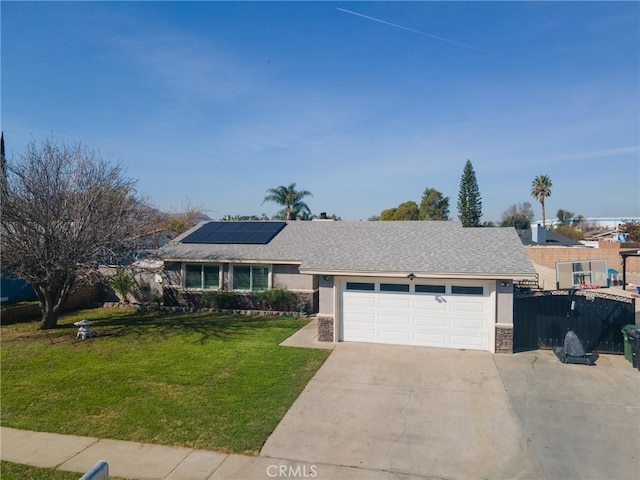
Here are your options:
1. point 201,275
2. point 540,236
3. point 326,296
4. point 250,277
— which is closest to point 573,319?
point 326,296

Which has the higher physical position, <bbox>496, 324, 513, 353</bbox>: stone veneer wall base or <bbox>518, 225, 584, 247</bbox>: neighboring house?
<bbox>518, 225, 584, 247</bbox>: neighboring house

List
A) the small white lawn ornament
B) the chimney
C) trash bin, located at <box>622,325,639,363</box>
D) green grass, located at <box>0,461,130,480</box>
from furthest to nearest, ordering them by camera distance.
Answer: the chimney
the small white lawn ornament
trash bin, located at <box>622,325,639,363</box>
green grass, located at <box>0,461,130,480</box>

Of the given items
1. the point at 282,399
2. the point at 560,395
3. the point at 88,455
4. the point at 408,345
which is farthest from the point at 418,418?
the point at 88,455

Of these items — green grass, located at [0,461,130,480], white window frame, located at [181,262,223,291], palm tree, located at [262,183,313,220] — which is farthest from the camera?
palm tree, located at [262,183,313,220]

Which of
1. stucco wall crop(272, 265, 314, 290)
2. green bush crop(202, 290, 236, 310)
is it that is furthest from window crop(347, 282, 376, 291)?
green bush crop(202, 290, 236, 310)

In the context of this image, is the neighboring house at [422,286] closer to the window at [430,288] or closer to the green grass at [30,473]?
the window at [430,288]

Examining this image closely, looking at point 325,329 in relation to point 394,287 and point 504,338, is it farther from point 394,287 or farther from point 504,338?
point 504,338

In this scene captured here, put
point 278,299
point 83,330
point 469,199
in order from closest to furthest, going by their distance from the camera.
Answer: point 83,330
point 278,299
point 469,199

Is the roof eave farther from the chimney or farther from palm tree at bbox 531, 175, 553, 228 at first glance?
palm tree at bbox 531, 175, 553, 228

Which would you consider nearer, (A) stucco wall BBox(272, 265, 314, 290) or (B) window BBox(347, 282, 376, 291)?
(B) window BBox(347, 282, 376, 291)
